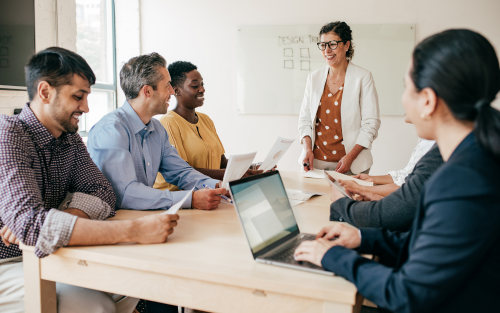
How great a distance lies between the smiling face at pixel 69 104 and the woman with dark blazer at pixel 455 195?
113 centimetres

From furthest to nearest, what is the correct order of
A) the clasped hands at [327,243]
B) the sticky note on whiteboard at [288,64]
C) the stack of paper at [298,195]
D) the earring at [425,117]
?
the sticky note on whiteboard at [288,64] → the stack of paper at [298,195] → the clasped hands at [327,243] → the earring at [425,117]

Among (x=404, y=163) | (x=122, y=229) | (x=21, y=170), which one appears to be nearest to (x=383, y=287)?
(x=122, y=229)

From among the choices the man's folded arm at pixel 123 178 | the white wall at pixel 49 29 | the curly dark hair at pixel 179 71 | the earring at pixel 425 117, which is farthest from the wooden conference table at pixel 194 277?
the white wall at pixel 49 29

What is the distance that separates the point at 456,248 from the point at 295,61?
370 centimetres

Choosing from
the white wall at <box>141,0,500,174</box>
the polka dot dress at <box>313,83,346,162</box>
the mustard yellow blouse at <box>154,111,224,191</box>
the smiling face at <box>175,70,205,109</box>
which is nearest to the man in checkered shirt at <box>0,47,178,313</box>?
the mustard yellow blouse at <box>154,111,224,191</box>

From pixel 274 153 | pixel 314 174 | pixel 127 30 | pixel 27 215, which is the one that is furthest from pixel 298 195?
pixel 127 30

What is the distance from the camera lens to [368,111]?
258 centimetres

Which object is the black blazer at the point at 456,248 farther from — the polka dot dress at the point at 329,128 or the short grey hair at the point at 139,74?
the polka dot dress at the point at 329,128

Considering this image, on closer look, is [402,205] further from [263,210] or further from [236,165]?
[236,165]

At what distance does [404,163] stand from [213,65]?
2.52 metres

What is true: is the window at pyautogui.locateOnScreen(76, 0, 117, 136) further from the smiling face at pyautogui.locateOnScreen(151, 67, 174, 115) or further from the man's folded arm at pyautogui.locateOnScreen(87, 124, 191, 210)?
the man's folded arm at pyautogui.locateOnScreen(87, 124, 191, 210)

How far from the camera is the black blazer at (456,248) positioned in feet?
2.24

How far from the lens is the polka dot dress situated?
261cm

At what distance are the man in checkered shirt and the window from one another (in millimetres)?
2789
